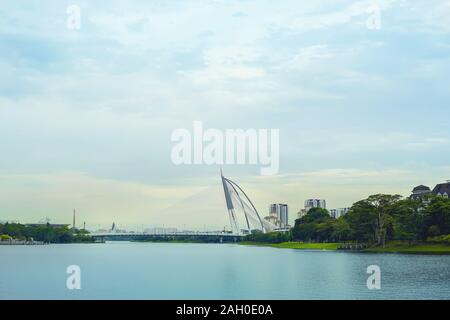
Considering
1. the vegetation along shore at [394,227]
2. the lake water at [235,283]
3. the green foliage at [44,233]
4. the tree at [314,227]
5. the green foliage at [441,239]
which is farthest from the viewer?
the green foliage at [44,233]

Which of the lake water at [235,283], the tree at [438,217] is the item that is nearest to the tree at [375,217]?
the tree at [438,217]

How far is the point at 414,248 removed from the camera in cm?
4453

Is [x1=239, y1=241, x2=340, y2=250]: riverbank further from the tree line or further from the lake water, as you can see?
the lake water

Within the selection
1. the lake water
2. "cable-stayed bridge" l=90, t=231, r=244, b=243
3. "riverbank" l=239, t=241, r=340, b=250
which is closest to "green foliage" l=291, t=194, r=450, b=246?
"riverbank" l=239, t=241, r=340, b=250

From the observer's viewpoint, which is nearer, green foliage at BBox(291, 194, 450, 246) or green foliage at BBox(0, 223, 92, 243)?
green foliage at BBox(291, 194, 450, 246)

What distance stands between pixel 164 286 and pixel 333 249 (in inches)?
1285

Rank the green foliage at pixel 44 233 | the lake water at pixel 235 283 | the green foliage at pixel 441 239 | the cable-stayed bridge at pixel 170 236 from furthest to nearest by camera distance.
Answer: the cable-stayed bridge at pixel 170 236 < the green foliage at pixel 44 233 < the green foliage at pixel 441 239 < the lake water at pixel 235 283

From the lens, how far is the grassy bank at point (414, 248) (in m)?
42.5

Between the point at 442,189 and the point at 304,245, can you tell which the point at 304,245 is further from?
the point at 442,189

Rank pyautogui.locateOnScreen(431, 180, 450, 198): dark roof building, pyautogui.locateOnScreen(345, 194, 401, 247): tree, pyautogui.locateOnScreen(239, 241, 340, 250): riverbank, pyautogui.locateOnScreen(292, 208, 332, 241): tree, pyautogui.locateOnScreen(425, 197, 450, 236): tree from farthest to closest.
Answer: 1. pyautogui.locateOnScreen(431, 180, 450, 198): dark roof building
2. pyautogui.locateOnScreen(292, 208, 332, 241): tree
3. pyautogui.locateOnScreen(239, 241, 340, 250): riverbank
4. pyautogui.locateOnScreen(345, 194, 401, 247): tree
5. pyautogui.locateOnScreen(425, 197, 450, 236): tree

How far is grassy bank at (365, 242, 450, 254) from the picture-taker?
139 ft

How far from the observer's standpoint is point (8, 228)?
93500 mm

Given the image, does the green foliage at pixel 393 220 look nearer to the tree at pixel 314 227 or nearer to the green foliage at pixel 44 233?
the tree at pixel 314 227
